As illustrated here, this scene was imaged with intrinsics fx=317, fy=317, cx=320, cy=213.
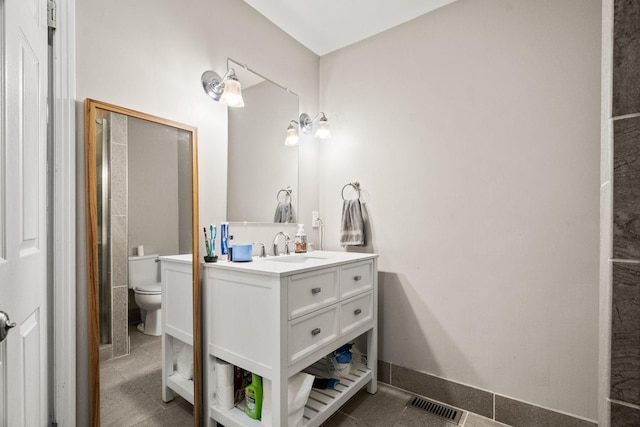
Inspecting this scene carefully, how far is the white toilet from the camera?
54.8 inches

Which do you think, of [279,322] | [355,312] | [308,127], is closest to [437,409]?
[355,312]

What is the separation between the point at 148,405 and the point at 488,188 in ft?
6.83

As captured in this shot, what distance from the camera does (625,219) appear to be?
72 cm

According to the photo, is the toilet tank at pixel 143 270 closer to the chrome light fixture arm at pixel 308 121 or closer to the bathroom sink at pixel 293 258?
the bathroom sink at pixel 293 258

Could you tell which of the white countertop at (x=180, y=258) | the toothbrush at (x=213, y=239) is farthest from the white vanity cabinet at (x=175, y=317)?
the toothbrush at (x=213, y=239)

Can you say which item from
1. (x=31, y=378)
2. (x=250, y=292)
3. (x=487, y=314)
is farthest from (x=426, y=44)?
(x=31, y=378)

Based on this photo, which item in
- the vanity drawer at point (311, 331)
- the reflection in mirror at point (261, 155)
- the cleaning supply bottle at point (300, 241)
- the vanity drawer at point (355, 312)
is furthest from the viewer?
the cleaning supply bottle at point (300, 241)

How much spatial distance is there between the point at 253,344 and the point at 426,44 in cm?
208

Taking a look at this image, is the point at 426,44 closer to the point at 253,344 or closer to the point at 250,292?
the point at 250,292

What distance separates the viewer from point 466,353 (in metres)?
1.92

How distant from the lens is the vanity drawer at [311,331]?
142 cm

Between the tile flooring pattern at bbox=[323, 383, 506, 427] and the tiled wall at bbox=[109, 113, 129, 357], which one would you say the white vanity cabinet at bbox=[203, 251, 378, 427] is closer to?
the tile flooring pattern at bbox=[323, 383, 506, 427]

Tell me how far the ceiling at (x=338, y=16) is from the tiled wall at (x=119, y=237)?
4.15ft

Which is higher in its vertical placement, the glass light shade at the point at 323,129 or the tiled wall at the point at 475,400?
the glass light shade at the point at 323,129
